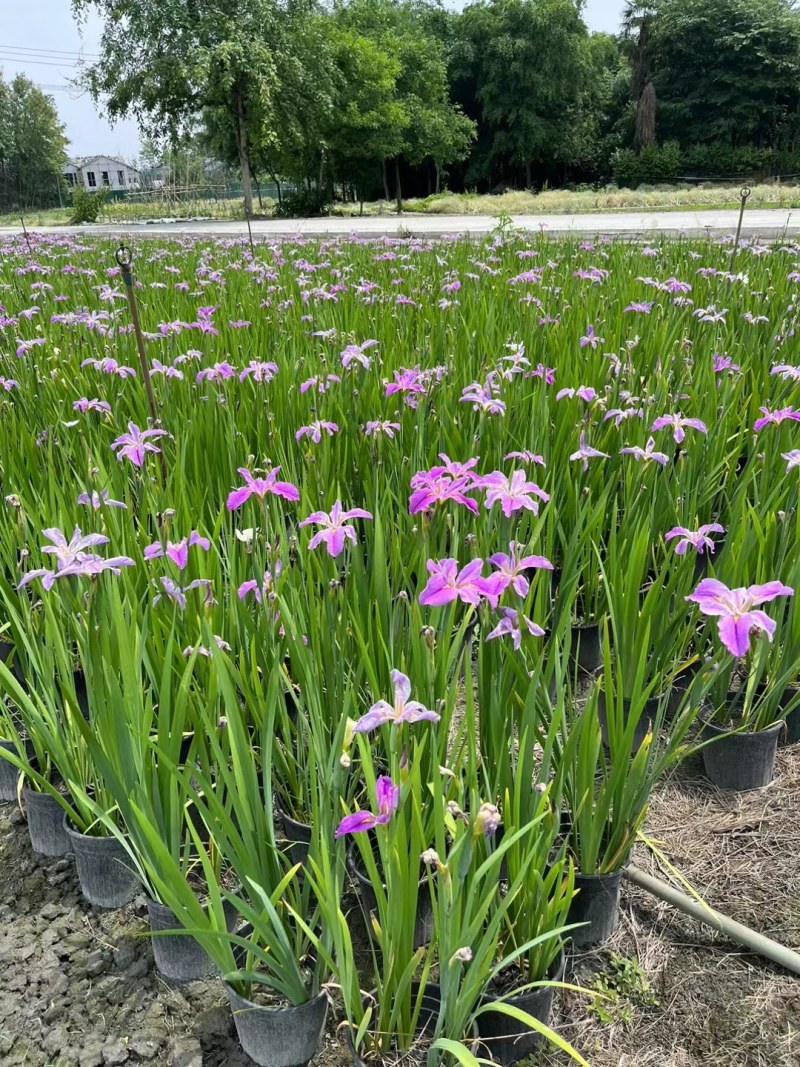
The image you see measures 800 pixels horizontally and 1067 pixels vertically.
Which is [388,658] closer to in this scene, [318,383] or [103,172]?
[318,383]

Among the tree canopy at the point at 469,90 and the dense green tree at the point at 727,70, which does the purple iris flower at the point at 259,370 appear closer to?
the tree canopy at the point at 469,90

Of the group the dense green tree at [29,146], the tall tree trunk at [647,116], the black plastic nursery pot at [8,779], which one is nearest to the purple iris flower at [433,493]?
the black plastic nursery pot at [8,779]

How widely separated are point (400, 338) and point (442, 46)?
41616 millimetres

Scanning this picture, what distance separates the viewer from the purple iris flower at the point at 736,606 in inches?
41.5

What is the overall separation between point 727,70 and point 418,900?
151ft

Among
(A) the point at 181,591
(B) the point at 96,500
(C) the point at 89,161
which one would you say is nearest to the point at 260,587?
(A) the point at 181,591

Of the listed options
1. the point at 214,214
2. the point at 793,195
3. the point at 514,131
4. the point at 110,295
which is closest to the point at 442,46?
the point at 514,131

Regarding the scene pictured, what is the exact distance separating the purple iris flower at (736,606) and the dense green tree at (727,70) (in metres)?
43.7

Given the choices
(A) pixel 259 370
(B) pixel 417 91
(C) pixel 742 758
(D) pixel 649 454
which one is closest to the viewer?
(C) pixel 742 758

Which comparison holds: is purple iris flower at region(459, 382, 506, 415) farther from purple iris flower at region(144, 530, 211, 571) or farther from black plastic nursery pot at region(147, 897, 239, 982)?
black plastic nursery pot at region(147, 897, 239, 982)

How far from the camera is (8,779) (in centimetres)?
179

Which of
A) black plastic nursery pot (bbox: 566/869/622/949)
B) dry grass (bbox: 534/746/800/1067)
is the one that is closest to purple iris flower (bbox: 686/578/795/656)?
black plastic nursery pot (bbox: 566/869/622/949)

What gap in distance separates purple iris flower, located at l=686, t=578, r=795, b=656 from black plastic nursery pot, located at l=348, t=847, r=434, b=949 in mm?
651

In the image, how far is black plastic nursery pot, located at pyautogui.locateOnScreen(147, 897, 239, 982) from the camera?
1294mm
